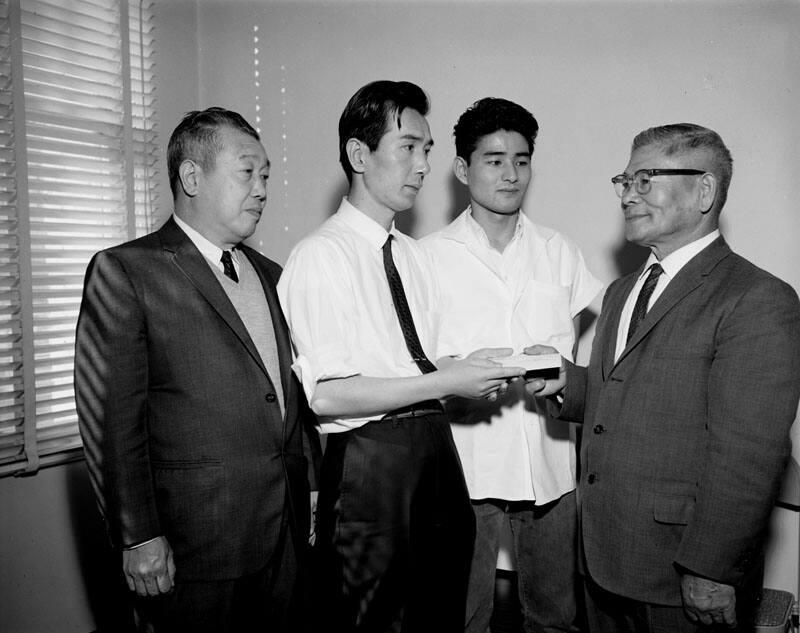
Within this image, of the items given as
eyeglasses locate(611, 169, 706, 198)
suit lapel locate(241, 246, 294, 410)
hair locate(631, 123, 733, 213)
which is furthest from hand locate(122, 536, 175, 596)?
hair locate(631, 123, 733, 213)

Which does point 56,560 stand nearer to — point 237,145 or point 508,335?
point 237,145

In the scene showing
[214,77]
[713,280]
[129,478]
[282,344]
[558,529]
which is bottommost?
[558,529]

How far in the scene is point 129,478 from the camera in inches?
75.5

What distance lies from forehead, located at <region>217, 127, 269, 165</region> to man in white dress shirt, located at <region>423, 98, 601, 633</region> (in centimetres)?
79

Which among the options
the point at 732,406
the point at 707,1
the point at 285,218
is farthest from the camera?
the point at 285,218

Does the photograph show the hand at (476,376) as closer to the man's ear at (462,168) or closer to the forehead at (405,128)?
the forehead at (405,128)

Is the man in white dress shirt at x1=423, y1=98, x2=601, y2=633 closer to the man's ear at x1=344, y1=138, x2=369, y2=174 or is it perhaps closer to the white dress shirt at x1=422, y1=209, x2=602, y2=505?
the white dress shirt at x1=422, y1=209, x2=602, y2=505

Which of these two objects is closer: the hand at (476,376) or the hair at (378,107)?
the hand at (476,376)

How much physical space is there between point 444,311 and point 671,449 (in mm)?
1000

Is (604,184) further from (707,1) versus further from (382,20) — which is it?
(382,20)

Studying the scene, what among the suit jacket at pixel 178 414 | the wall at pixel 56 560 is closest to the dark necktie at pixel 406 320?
the suit jacket at pixel 178 414

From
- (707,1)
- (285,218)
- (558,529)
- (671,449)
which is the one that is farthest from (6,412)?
(707,1)

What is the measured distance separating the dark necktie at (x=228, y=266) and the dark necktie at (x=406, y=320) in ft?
1.44

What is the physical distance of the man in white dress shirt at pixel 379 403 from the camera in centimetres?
194
